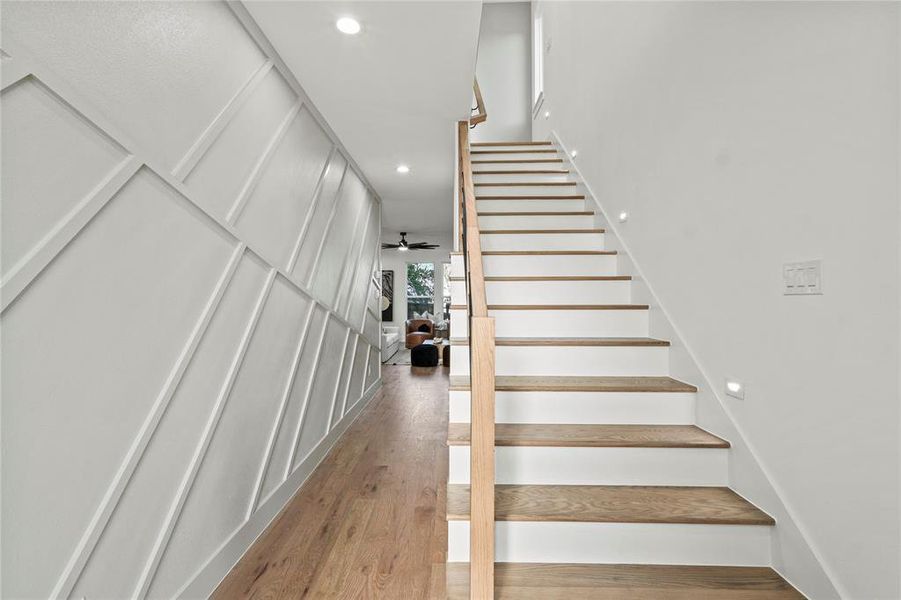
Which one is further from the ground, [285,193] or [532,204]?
[532,204]

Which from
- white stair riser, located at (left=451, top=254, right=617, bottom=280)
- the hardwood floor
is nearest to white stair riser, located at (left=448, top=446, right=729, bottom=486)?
the hardwood floor

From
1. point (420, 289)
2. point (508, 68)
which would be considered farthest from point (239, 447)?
point (420, 289)

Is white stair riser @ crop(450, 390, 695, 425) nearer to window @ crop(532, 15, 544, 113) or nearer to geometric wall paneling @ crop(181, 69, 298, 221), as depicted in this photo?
geometric wall paneling @ crop(181, 69, 298, 221)

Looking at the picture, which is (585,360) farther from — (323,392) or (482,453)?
(323,392)

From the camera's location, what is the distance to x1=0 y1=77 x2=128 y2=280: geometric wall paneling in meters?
0.95

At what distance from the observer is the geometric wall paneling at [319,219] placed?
271cm

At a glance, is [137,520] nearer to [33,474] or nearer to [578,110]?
[33,474]

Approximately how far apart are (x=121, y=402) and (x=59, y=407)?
186mm

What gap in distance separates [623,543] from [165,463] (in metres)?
1.63

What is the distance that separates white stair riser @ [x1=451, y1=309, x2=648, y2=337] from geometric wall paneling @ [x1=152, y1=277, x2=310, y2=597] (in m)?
1.01

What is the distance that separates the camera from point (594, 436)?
1.71m

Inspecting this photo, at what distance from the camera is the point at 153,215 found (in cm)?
139

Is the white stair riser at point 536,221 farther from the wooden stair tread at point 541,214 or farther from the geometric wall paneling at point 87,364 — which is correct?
the geometric wall paneling at point 87,364

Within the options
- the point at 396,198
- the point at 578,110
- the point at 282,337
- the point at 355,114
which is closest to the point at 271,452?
the point at 282,337
